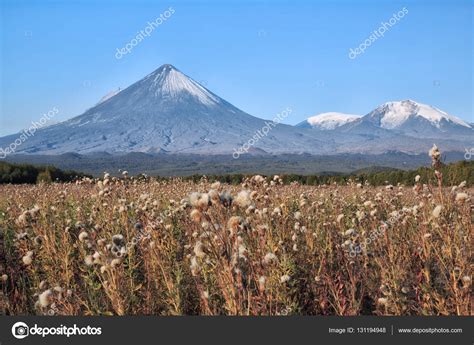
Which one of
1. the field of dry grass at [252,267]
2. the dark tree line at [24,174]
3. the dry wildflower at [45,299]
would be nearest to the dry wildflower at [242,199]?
the field of dry grass at [252,267]

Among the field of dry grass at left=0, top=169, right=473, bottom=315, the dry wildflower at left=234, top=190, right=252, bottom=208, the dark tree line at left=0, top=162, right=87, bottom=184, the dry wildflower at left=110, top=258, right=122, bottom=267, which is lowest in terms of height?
the field of dry grass at left=0, top=169, right=473, bottom=315

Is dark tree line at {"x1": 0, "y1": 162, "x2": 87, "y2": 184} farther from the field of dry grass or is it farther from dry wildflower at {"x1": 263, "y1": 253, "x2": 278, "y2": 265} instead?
dry wildflower at {"x1": 263, "y1": 253, "x2": 278, "y2": 265}

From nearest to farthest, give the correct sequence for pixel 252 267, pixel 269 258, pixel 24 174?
1. pixel 252 267
2. pixel 269 258
3. pixel 24 174

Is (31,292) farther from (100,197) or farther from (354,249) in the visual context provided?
(354,249)

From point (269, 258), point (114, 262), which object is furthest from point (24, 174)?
point (269, 258)

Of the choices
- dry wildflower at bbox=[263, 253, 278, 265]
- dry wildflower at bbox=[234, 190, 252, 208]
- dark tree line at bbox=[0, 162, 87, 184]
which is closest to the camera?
dry wildflower at bbox=[234, 190, 252, 208]

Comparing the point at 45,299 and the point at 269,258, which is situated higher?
the point at 269,258

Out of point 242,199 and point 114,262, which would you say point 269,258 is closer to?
point 242,199

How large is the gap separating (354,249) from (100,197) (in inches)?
169

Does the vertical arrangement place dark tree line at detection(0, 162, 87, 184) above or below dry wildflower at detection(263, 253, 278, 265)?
above

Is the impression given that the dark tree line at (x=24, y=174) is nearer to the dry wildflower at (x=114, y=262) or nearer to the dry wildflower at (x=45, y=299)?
the dry wildflower at (x=114, y=262)

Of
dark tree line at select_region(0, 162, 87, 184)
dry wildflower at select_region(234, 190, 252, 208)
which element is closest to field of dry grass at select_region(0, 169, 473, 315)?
dry wildflower at select_region(234, 190, 252, 208)

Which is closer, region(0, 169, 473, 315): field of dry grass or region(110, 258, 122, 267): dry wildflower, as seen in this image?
region(0, 169, 473, 315): field of dry grass

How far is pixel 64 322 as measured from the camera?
3750 mm
